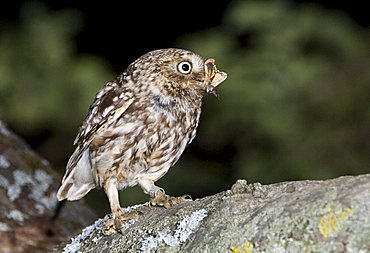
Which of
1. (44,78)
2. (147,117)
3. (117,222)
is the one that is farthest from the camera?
(44,78)

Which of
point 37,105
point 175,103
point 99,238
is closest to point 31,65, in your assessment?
point 37,105

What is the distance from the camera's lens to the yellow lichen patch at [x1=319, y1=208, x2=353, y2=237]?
2230 millimetres


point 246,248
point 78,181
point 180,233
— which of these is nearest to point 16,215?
point 78,181

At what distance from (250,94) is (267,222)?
4519 millimetres

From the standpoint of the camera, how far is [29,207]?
426 centimetres

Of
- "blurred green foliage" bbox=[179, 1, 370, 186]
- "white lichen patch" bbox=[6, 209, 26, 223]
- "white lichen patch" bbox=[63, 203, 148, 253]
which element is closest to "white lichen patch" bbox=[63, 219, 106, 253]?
"white lichen patch" bbox=[63, 203, 148, 253]

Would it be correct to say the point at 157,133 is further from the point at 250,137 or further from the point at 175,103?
the point at 250,137

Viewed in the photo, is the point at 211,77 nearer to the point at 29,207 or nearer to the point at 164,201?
the point at 164,201

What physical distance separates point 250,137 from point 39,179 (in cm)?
303

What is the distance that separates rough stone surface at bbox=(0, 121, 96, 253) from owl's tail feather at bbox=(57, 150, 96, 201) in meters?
0.26

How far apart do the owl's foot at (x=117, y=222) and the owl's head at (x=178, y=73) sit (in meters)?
0.65

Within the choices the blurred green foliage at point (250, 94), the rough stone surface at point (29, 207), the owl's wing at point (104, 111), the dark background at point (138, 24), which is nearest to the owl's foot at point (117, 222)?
the owl's wing at point (104, 111)

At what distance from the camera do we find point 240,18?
723 cm

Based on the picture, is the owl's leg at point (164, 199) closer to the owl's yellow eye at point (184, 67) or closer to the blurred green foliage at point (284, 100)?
the owl's yellow eye at point (184, 67)
